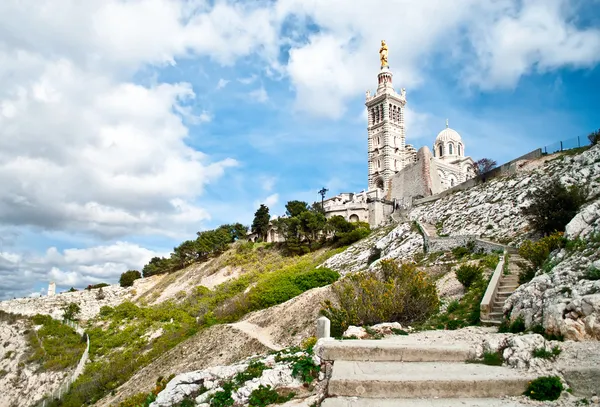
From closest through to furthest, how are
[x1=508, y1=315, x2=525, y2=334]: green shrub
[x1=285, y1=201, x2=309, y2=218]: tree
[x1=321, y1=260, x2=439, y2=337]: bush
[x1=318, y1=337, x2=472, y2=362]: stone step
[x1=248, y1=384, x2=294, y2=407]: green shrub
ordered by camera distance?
[x1=248, y1=384, x2=294, y2=407]: green shrub < [x1=318, y1=337, x2=472, y2=362]: stone step < [x1=508, y1=315, x2=525, y2=334]: green shrub < [x1=321, y1=260, x2=439, y2=337]: bush < [x1=285, y1=201, x2=309, y2=218]: tree

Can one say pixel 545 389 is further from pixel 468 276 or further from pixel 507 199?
pixel 507 199

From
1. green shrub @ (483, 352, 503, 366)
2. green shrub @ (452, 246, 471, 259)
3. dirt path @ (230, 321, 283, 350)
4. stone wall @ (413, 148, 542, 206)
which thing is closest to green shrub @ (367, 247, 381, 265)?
green shrub @ (452, 246, 471, 259)

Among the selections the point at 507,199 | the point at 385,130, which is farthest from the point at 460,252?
the point at 385,130

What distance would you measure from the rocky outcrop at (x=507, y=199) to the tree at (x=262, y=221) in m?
23.7

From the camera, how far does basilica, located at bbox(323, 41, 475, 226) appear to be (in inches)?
2025

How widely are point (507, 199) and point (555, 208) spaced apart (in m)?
9.67

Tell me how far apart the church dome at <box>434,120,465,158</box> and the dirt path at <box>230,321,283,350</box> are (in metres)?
55.6

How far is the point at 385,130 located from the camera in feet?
217

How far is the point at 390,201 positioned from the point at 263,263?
60.6 ft

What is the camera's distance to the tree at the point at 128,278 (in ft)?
184

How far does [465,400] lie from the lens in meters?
5.07

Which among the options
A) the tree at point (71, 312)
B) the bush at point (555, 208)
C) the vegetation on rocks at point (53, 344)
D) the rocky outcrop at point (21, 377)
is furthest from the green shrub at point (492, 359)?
the tree at point (71, 312)

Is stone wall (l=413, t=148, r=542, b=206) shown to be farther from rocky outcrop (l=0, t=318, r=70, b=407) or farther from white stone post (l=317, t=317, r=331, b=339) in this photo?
rocky outcrop (l=0, t=318, r=70, b=407)

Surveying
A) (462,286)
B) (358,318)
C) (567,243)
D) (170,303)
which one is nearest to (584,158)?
(462,286)
